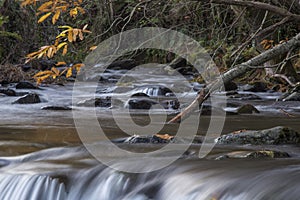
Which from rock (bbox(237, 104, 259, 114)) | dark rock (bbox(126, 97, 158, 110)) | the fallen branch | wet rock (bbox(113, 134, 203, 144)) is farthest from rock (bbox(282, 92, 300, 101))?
wet rock (bbox(113, 134, 203, 144))

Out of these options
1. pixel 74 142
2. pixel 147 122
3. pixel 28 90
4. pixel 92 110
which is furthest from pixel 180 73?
pixel 74 142

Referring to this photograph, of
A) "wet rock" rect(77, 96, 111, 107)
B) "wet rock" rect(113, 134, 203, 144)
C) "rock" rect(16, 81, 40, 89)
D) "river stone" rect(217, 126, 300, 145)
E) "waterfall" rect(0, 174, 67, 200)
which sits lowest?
"waterfall" rect(0, 174, 67, 200)

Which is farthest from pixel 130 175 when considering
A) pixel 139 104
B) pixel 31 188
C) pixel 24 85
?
pixel 24 85

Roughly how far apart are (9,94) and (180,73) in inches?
214

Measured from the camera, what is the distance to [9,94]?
29.1 ft

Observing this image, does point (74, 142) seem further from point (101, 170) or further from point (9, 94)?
point (9, 94)

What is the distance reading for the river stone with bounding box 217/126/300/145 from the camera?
13.1 feet

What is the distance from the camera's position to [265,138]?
13.1 feet

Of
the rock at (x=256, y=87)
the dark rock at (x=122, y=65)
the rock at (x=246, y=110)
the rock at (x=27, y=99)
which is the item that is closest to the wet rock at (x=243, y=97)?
the rock at (x=256, y=87)

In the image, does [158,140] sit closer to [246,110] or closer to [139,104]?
[246,110]

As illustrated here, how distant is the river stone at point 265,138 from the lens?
3.98 meters

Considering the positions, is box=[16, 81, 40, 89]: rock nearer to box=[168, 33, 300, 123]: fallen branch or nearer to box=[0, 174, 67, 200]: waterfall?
box=[168, 33, 300, 123]: fallen branch

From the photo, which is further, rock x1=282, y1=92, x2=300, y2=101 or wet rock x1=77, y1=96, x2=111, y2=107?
rock x1=282, y1=92, x2=300, y2=101

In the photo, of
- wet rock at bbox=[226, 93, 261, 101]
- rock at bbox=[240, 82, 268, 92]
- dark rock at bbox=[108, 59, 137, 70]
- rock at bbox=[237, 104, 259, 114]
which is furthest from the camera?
dark rock at bbox=[108, 59, 137, 70]
